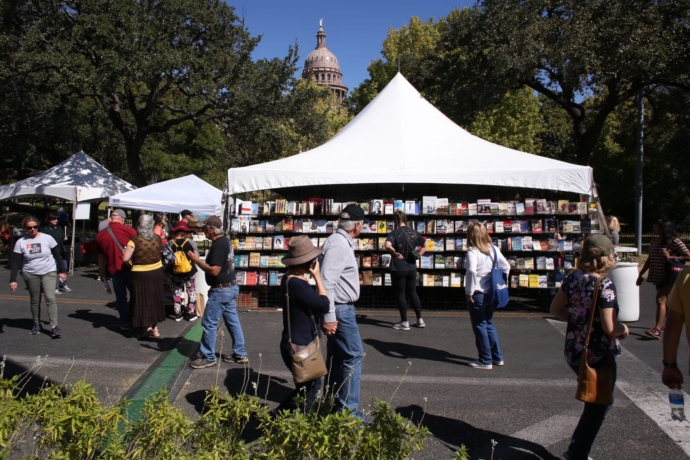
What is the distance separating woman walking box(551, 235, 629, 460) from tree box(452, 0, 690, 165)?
14.6 meters

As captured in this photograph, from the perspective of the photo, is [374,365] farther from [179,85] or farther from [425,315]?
[179,85]

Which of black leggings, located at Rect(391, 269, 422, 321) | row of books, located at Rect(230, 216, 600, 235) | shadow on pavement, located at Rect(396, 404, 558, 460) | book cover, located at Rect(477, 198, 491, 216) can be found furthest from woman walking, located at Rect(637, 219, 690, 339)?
shadow on pavement, located at Rect(396, 404, 558, 460)

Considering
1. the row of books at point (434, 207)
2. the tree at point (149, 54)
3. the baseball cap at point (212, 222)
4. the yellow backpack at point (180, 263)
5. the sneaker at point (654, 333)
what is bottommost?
the sneaker at point (654, 333)

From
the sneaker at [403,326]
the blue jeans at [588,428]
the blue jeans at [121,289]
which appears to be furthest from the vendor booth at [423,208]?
the blue jeans at [588,428]

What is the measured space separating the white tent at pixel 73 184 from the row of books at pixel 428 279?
7.99m

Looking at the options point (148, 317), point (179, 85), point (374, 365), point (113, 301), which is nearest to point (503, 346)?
point (374, 365)

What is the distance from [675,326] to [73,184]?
16866mm

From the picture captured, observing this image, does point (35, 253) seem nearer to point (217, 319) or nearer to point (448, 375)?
point (217, 319)

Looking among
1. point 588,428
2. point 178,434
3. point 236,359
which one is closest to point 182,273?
point 236,359

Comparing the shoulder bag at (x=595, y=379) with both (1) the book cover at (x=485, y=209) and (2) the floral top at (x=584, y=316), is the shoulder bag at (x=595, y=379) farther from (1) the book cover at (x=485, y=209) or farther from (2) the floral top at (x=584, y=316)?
(1) the book cover at (x=485, y=209)

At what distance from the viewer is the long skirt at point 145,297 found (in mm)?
7691

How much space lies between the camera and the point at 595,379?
150 inches

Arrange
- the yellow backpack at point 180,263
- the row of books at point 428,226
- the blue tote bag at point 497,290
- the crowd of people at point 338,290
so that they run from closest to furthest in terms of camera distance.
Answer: the crowd of people at point 338,290
the blue tote bag at point 497,290
the yellow backpack at point 180,263
the row of books at point 428,226

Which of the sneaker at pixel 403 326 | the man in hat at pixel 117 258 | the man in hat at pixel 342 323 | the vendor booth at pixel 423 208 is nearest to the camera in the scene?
the man in hat at pixel 342 323
